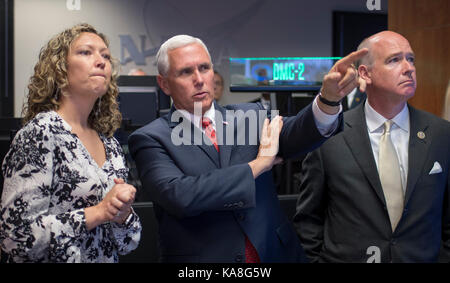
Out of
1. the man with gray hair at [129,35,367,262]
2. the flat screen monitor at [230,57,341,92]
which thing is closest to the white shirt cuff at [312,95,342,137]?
the man with gray hair at [129,35,367,262]

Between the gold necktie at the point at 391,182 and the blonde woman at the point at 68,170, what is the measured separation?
79cm

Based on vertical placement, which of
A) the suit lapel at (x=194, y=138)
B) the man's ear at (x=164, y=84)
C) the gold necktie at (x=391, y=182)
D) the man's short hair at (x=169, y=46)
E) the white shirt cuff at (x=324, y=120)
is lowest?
the gold necktie at (x=391, y=182)

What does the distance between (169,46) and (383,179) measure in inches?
31.5

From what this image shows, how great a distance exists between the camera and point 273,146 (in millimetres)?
1215

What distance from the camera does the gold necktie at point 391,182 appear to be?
1.42 meters

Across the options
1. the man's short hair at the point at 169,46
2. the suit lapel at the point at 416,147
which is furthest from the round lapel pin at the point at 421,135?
the man's short hair at the point at 169,46

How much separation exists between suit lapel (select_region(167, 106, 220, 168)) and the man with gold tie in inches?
16.8

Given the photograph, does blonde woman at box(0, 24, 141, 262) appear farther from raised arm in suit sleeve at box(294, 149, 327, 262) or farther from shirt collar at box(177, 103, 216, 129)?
raised arm in suit sleeve at box(294, 149, 327, 262)

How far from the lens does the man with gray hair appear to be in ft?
3.84

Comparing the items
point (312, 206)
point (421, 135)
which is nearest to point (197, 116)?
point (312, 206)

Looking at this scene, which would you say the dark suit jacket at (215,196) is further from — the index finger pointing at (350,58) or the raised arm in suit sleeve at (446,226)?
the raised arm in suit sleeve at (446,226)
